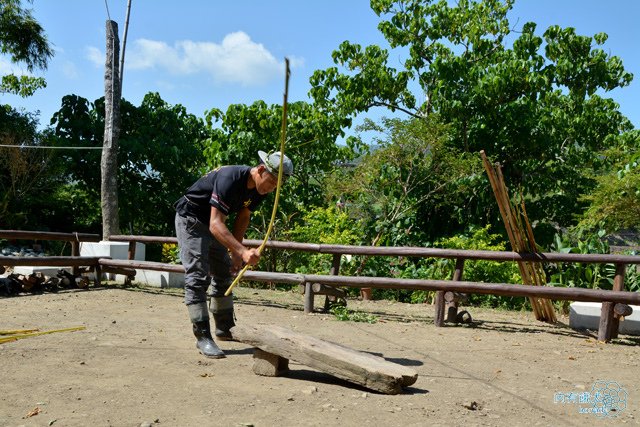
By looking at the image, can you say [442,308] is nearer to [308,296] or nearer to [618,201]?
[308,296]

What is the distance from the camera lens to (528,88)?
13.1 metres

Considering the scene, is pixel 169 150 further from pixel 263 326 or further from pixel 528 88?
pixel 263 326

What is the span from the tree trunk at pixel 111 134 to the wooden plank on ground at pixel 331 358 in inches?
323

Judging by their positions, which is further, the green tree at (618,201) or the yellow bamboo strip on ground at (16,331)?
the green tree at (618,201)

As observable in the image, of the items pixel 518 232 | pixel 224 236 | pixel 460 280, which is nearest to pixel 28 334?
pixel 224 236

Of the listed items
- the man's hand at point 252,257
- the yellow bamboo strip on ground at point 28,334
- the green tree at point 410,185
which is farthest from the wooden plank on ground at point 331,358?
the green tree at point 410,185

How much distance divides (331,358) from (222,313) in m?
1.66

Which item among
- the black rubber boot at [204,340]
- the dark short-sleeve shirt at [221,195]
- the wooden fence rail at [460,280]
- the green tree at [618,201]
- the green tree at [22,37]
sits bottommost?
the black rubber boot at [204,340]

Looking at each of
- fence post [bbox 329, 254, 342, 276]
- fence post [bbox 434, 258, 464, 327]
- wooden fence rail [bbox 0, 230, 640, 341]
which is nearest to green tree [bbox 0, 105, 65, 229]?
wooden fence rail [bbox 0, 230, 640, 341]

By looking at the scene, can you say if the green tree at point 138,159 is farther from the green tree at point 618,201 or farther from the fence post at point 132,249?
the green tree at point 618,201

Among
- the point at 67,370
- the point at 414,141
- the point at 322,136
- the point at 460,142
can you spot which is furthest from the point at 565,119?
the point at 67,370

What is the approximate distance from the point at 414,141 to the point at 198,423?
28.8 feet

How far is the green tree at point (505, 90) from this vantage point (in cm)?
1292

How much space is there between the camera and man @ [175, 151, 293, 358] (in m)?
5.18
